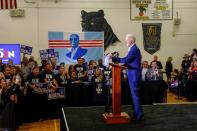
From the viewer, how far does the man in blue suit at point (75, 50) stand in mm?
16359

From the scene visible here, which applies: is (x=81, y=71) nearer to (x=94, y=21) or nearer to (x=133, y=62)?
(x=133, y=62)

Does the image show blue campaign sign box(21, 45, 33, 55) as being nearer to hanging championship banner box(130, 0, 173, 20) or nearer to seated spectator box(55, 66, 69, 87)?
seated spectator box(55, 66, 69, 87)

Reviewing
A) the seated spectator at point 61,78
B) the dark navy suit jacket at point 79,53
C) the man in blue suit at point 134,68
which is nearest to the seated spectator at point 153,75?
the seated spectator at point 61,78

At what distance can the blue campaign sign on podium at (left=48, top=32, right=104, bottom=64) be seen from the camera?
1627 centimetres

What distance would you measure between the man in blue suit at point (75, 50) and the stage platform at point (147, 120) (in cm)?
764

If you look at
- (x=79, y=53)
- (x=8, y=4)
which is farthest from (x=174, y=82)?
(x=8, y=4)

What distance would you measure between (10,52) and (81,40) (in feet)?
10.3

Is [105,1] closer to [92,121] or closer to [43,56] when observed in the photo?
[43,56]

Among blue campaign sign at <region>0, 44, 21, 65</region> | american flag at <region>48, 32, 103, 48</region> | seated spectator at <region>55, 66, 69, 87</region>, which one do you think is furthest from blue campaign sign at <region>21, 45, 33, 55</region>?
seated spectator at <region>55, 66, 69, 87</region>

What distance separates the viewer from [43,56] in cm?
1416

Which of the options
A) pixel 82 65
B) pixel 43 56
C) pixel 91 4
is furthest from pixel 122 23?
pixel 82 65

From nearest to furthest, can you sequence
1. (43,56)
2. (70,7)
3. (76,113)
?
(76,113) → (43,56) → (70,7)

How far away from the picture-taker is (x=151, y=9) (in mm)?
17109

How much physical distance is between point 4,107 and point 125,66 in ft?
8.05
